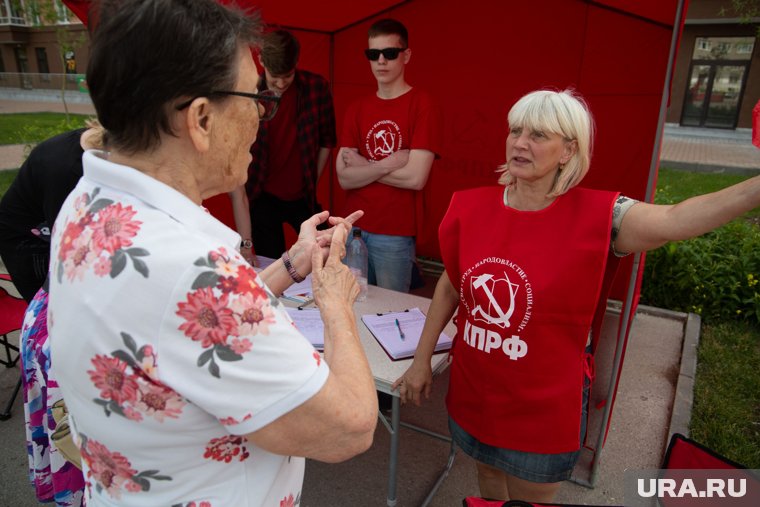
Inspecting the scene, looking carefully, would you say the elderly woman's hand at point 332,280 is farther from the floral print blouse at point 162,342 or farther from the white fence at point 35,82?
the white fence at point 35,82

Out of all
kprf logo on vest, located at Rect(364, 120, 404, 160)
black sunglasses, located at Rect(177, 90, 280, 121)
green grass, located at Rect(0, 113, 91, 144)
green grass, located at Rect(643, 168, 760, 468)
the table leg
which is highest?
black sunglasses, located at Rect(177, 90, 280, 121)

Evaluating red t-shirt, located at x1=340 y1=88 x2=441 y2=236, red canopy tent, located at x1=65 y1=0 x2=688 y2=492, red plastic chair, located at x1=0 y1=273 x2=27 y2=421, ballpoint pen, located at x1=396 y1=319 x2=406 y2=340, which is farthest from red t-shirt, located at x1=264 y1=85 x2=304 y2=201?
red plastic chair, located at x1=0 y1=273 x2=27 y2=421

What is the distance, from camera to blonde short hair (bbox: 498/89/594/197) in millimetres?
1697

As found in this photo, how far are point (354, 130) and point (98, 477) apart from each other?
258 centimetres

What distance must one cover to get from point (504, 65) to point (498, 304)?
3156 millimetres

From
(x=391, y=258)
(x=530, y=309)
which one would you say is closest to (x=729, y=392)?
(x=391, y=258)

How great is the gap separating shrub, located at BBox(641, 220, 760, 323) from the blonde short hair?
11.4 feet

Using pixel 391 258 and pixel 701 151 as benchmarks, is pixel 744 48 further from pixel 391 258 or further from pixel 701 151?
pixel 391 258

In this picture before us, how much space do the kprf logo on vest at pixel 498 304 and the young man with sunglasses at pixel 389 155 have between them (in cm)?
136

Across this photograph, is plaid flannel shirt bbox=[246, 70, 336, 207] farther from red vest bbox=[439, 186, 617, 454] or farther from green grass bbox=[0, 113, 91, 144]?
green grass bbox=[0, 113, 91, 144]

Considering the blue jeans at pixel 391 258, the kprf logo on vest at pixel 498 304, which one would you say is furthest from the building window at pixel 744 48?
the kprf logo on vest at pixel 498 304

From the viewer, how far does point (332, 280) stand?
1206 mm

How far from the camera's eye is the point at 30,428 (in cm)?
172

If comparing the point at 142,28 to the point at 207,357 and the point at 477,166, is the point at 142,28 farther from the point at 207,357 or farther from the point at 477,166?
the point at 477,166
